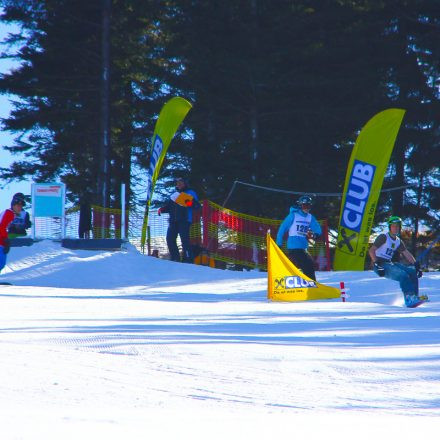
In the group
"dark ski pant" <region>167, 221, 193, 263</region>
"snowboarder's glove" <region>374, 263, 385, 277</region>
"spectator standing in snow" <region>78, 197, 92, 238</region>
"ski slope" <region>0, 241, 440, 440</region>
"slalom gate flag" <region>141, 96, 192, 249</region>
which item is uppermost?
"slalom gate flag" <region>141, 96, 192, 249</region>

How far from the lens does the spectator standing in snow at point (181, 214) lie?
1912 centimetres

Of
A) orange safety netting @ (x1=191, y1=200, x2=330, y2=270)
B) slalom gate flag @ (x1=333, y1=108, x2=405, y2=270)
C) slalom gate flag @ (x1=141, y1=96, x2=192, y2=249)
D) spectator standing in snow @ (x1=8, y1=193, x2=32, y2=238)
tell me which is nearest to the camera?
spectator standing in snow @ (x1=8, y1=193, x2=32, y2=238)

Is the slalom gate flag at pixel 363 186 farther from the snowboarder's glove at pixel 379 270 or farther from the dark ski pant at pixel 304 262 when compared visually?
the snowboarder's glove at pixel 379 270

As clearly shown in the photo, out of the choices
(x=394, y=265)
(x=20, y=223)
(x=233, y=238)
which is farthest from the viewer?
(x=233, y=238)

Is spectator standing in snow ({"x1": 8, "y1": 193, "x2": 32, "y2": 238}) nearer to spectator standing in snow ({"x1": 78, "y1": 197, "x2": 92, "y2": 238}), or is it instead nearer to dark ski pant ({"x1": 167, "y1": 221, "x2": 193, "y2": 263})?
dark ski pant ({"x1": 167, "y1": 221, "x2": 193, "y2": 263})

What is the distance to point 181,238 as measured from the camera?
64.6 ft

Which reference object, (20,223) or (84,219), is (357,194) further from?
(20,223)

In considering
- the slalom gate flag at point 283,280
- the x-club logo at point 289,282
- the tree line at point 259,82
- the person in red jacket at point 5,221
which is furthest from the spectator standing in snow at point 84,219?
the x-club logo at point 289,282

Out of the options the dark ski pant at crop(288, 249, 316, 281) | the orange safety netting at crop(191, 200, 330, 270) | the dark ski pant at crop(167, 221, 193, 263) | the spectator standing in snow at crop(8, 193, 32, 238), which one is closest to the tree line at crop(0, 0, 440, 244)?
the orange safety netting at crop(191, 200, 330, 270)

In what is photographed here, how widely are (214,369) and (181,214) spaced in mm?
12952

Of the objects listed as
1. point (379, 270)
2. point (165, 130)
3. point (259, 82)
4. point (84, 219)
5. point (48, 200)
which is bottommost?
point (379, 270)

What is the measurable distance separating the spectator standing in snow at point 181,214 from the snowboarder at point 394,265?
255 inches

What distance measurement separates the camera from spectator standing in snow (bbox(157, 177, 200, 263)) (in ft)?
62.7

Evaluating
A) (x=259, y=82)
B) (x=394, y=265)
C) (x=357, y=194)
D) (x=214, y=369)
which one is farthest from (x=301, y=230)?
(x=259, y=82)
